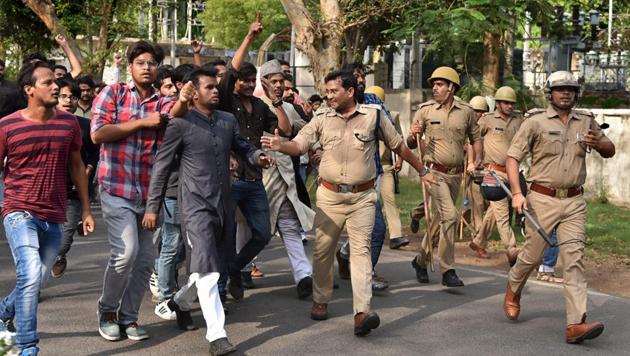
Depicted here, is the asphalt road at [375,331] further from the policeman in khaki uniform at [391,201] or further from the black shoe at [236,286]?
the policeman in khaki uniform at [391,201]

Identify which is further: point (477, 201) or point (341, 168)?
point (477, 201)

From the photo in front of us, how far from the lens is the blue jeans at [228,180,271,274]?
8.78 m

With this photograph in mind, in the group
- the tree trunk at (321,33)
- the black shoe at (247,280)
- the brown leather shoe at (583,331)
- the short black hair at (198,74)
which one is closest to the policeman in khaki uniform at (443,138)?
the black shoe at (247,280)

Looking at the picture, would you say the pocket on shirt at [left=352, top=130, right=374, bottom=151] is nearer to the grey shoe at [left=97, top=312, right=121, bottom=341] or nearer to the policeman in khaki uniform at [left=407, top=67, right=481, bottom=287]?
the policeman in khaki uniform at [left=407, top=67, right=481, bottom=287]

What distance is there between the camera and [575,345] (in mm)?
7664

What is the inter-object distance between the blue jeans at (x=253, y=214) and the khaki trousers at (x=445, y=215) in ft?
5.28

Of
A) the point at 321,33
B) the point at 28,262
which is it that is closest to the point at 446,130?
the point at 28,262

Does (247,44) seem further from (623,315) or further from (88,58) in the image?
(88,58)

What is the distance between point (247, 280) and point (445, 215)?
5.96ft

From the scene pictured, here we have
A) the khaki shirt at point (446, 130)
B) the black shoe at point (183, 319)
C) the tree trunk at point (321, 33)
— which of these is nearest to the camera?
the black shoe at point (183, 319)

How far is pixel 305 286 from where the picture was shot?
9062 millimetres

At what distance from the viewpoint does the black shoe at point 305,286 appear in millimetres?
9062

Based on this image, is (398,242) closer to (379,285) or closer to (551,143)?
(379,285)

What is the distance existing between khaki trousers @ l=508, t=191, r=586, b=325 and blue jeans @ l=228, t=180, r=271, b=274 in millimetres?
1962
